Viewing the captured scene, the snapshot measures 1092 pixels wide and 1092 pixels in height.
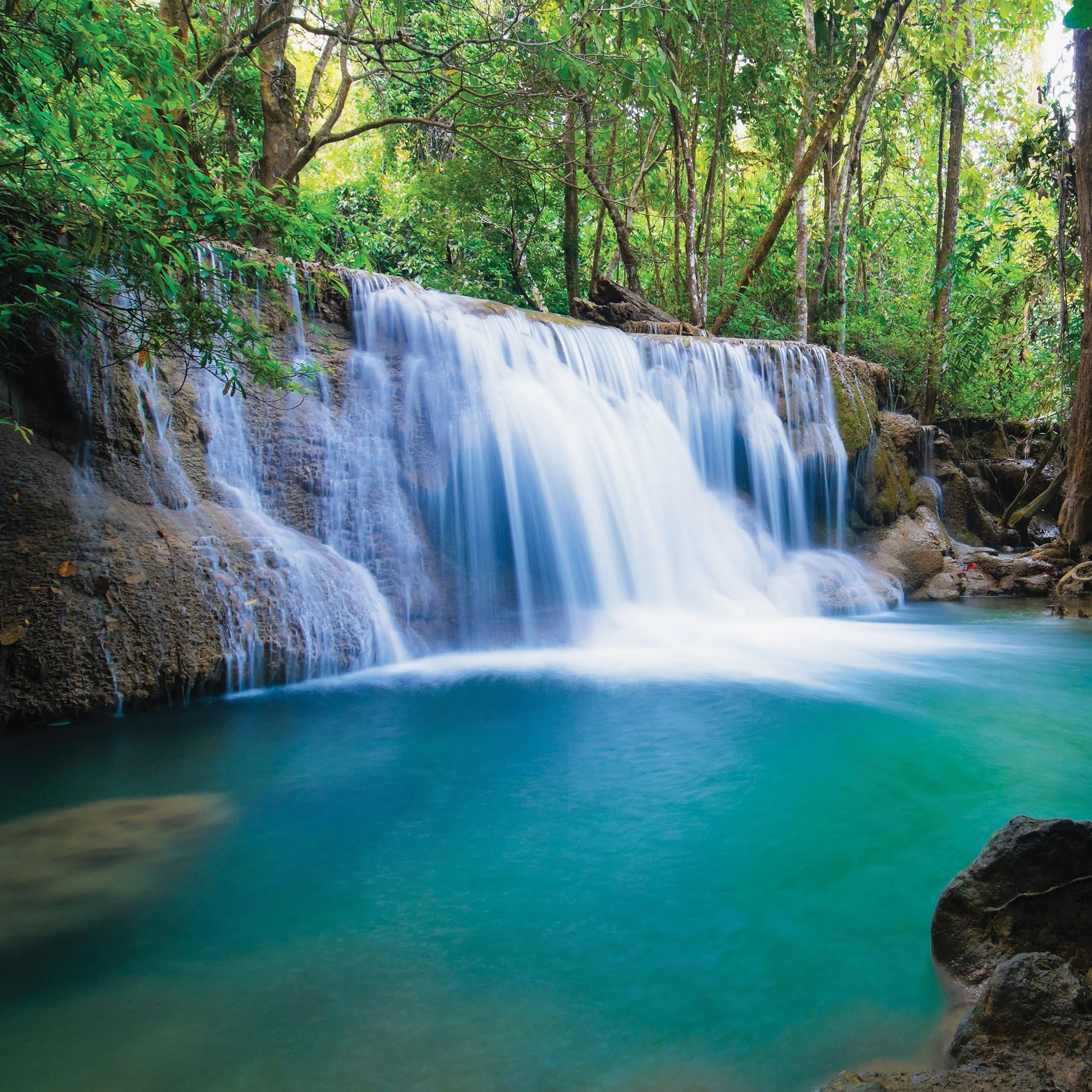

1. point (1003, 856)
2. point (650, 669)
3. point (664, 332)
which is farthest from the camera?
point (664, 332)

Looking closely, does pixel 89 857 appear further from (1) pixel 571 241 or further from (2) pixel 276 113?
(1) pixel 571 241

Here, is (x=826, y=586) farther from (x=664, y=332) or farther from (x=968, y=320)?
(x=968, y=320)

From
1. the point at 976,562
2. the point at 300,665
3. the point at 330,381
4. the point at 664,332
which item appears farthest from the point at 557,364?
the point at 976,562

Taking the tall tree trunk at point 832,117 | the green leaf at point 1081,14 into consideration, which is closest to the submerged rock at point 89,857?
the green leaf at point 1081,14

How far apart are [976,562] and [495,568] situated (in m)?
7.58

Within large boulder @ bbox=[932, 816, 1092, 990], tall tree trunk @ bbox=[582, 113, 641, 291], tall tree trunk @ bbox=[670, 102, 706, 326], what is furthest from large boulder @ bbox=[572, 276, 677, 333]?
large boulder @ bbox=[932, 816, 1092, 990]

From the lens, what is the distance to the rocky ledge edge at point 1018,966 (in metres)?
1.76

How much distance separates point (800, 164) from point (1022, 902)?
13.6 metres

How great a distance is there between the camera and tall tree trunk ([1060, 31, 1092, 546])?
9.20m

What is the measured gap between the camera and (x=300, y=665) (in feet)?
20.0

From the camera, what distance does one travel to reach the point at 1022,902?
231cm

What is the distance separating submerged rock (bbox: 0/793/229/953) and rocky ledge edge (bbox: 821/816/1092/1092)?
2.51 m

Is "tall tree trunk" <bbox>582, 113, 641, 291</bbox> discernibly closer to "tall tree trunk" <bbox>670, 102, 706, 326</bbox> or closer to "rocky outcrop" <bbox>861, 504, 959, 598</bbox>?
"tall tree trunk" <bbox>670, 102, 706, 326</bbox>

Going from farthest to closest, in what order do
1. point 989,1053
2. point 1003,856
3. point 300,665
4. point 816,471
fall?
point 816,471 < point 300,665 < point 1003,856 < point 989,1053
